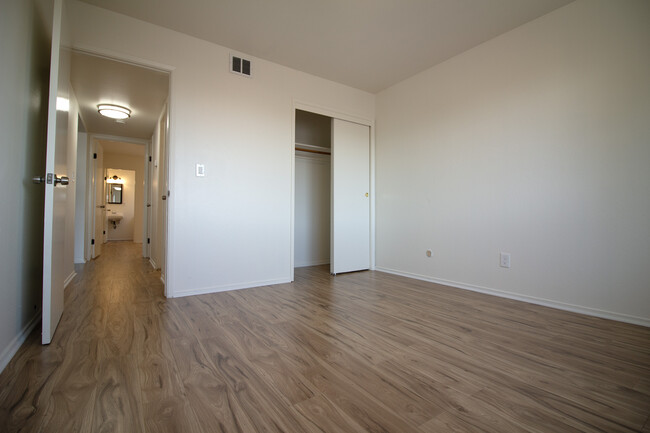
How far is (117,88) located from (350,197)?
3069 mm

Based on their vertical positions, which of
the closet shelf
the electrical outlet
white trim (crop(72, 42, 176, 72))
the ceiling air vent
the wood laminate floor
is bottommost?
the wood laminate floor

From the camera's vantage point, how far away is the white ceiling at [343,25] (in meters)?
2.39

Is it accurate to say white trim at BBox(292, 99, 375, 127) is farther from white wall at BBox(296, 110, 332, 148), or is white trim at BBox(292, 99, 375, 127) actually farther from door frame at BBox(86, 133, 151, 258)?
door frame at BBox(86, 133, 151, 258)

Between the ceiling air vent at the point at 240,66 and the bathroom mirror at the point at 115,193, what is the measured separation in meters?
8.10

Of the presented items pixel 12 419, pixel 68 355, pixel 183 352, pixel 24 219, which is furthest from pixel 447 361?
pixel 24 219

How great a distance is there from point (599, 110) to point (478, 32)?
47.8 inches

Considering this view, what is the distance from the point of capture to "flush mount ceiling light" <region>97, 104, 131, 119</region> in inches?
160

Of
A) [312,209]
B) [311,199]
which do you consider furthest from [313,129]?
[312,209]

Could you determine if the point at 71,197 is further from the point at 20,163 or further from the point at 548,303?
the point at 548,303

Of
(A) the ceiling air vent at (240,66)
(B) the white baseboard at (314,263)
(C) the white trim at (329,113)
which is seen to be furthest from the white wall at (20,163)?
(B) the white baseboard at (314,263)

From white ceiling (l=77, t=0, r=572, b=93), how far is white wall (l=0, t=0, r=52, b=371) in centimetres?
101

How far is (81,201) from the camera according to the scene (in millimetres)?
4586

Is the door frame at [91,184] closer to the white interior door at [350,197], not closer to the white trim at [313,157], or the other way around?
the white trim at [313,157]

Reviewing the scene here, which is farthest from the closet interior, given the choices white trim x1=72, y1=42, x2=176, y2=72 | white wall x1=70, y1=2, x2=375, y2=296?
white trim x1=72, y1=42, x2=176, y2=72
